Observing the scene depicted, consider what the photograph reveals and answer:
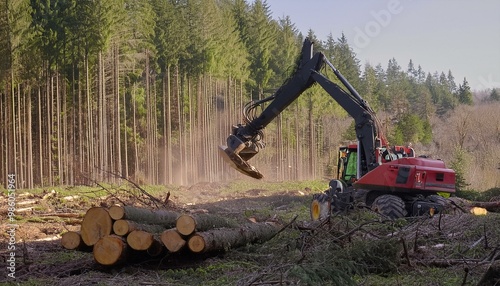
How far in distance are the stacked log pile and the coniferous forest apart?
874cm

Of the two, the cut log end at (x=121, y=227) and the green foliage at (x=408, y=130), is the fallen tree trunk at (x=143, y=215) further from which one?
the green foliage at (x=408, y=130)

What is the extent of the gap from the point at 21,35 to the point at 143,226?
919 inches

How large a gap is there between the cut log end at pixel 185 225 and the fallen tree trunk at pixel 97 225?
3.12 feet

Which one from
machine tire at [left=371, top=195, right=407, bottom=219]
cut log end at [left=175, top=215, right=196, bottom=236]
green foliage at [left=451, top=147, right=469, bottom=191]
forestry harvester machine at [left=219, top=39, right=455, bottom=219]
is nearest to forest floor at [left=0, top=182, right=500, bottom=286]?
cut log end at [left=175, top=215, right=196, bottom=236]

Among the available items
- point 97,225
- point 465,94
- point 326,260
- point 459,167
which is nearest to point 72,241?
point 97,225

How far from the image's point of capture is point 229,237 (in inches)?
382

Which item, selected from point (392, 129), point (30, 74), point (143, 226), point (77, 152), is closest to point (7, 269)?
point (143, 226)

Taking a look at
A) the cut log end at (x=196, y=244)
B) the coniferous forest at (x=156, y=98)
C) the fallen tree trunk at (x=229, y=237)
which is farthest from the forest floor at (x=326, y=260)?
the coniferous forest at (x=156, y=98)

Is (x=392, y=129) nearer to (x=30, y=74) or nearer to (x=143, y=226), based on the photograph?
(x=30, y=74)

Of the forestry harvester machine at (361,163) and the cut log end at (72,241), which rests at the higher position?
the forestry harvester machine at (361,163)

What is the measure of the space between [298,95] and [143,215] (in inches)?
307

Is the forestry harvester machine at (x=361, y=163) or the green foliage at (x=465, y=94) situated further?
the green foliage at (x=465, y=94)

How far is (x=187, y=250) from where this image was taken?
9203 millimetres

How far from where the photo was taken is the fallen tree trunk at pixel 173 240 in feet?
29.1
